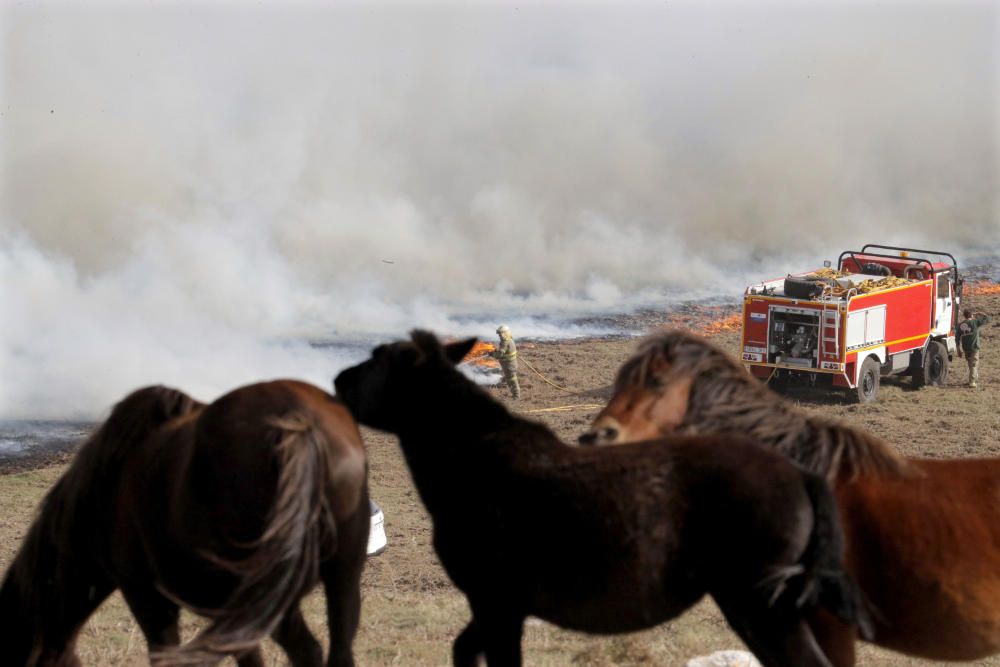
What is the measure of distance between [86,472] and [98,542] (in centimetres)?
30

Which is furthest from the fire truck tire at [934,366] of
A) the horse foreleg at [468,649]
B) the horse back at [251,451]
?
the horse back at [251,451]

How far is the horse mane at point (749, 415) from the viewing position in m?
5.02

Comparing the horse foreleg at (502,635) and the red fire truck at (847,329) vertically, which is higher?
the red fire truck at (847,329)

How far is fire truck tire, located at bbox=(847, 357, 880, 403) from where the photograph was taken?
19391 millimetres

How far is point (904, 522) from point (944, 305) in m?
17.2

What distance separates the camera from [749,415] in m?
5.27

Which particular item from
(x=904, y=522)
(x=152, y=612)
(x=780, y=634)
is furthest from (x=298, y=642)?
(x=904, y=522)

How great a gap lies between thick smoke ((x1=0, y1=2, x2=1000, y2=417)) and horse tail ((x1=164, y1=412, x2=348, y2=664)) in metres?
13.5

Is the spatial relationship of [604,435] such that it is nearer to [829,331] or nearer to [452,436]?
[452,436]

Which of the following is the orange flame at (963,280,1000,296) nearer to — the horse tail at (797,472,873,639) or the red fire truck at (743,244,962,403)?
the red fire truck at (743,244,962,403)

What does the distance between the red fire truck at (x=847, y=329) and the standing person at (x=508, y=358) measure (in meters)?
3.72

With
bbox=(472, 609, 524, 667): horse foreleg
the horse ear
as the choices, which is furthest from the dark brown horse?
the horse ear

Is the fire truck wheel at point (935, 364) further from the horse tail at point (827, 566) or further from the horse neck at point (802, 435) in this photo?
the horse tail at point (827, 566)

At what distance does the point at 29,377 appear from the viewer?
2000cm
